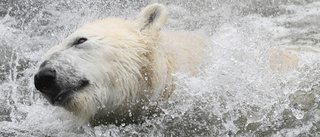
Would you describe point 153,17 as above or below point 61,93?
above

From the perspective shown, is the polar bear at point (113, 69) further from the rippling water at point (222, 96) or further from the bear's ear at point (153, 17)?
the rippling water at point (222, 96)

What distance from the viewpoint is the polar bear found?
2.64 meters

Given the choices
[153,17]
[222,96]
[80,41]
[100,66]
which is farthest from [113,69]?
[222,96]

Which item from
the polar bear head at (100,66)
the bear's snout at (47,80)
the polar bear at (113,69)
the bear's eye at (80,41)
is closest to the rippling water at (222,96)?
the polar bear at (113,69)

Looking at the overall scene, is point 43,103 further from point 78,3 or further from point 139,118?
point 78,3

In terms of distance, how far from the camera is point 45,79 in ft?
8.39

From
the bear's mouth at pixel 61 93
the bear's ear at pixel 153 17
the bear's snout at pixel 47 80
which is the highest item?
the bear's ear at pixel 153 17

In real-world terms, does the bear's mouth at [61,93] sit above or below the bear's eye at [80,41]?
below

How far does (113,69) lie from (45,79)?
543mm

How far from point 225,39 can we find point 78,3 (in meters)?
3.35

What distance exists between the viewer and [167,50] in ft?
10.4

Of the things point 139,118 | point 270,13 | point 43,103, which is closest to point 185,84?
point 139,118

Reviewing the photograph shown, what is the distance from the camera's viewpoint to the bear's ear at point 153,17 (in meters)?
3.18

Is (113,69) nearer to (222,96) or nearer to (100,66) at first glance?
(100,66)
